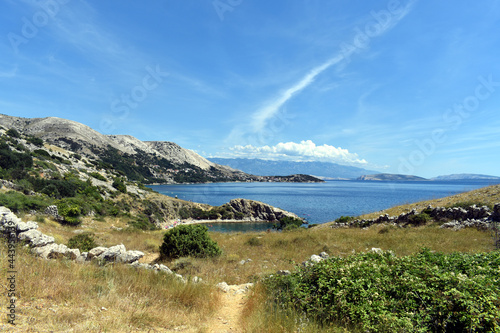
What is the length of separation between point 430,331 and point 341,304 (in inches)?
59.4

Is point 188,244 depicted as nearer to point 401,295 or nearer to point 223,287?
point 223,287

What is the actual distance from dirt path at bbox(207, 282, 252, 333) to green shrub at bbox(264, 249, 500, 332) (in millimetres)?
1186

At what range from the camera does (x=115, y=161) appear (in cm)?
18175

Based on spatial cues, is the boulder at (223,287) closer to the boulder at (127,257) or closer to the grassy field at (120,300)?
the grassy field at (120,300)

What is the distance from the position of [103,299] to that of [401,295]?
670 cm

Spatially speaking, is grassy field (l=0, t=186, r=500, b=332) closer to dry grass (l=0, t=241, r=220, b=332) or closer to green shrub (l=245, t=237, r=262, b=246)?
dry grass (l=0, t=241, r=220, b=332)

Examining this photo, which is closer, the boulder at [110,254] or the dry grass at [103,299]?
the dry grass at [103,299]

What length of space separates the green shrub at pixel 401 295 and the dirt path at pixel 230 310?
3.89ft

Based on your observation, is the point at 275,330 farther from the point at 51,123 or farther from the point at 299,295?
the point at 51,123

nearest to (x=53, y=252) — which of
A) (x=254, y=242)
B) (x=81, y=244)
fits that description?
(x=81, y=244)

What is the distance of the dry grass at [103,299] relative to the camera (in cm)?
480

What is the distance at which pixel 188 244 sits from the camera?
43.7 feet

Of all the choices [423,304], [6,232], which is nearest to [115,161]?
[6,232]

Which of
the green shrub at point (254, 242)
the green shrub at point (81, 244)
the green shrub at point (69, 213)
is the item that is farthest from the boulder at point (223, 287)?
the green shrub at point (69, 213)
